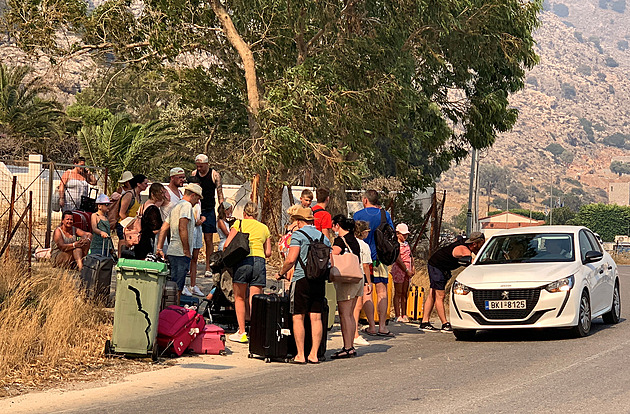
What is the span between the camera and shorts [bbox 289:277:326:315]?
36.4 feet

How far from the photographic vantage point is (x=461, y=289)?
13133mm

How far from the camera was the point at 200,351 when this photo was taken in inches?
454

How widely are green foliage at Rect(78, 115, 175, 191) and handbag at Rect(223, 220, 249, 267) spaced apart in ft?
65.5

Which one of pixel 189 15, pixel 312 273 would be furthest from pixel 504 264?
pixel 189 15

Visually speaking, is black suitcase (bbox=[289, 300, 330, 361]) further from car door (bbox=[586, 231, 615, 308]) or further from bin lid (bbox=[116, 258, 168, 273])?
car door (bbox=[586, 231, 615, 308])

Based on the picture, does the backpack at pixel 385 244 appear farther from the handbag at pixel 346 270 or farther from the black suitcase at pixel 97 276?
the black suitcase at pixel 97 276

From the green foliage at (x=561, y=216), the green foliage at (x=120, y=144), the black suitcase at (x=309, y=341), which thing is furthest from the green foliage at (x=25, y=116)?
the green foliage at (x=561, y=216)

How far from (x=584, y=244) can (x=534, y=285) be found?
7.30 feet

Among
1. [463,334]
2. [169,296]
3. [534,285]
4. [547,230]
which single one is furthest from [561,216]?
[169,296]

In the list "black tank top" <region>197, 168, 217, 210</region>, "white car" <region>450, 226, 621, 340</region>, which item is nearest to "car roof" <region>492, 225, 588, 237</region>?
"white car" <region>450, 226, 621, 340</region>

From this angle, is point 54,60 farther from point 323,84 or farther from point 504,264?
point 504,264

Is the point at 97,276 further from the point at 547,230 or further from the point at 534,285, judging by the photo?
the point at 547,230

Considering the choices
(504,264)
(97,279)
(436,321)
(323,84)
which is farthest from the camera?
(323,84)

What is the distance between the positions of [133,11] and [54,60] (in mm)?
2522
